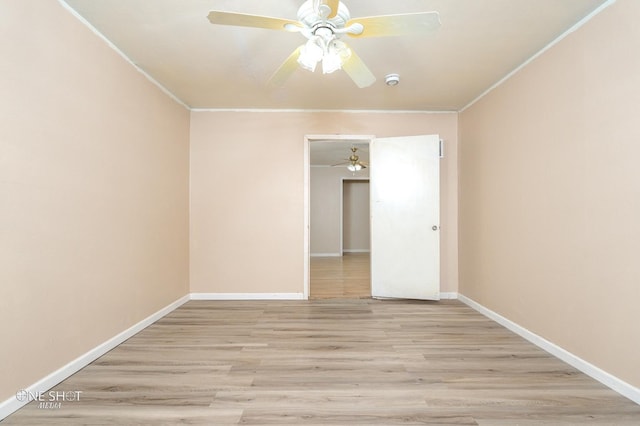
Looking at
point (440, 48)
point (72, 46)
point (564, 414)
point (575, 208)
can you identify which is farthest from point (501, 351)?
point (72, 46)

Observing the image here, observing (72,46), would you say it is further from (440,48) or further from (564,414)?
(564,414)

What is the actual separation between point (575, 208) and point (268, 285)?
3178 millimetres

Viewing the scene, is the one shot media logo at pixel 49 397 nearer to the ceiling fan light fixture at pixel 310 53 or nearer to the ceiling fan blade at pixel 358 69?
the ceiling fan light fixture at pixel 310 53

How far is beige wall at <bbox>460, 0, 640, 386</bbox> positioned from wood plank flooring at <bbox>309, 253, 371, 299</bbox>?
5.82 feet

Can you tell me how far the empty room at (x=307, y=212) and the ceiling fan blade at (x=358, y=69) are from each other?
1 centimetres

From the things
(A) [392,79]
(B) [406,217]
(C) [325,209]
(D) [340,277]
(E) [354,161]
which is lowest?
(D) [340,277]

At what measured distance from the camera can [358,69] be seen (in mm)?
2002

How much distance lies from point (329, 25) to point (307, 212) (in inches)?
99.7

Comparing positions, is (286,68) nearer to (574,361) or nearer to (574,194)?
(574,194)

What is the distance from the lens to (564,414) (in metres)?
1.68

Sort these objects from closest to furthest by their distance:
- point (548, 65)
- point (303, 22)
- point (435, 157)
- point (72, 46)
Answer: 1. point (303, 22)
2. point (72, 46)
3. point (548, 65)
4. point (435, 157)

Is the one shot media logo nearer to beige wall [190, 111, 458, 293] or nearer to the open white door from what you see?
beige wall [190, 111, 458, 293]

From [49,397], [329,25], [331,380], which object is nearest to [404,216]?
[331,380]

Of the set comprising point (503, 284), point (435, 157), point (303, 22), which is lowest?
point (503, 284)
